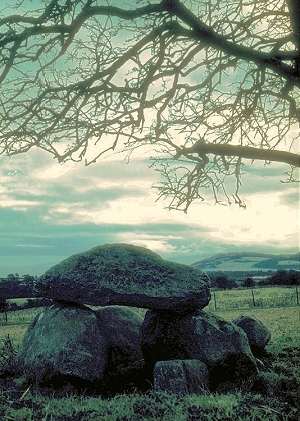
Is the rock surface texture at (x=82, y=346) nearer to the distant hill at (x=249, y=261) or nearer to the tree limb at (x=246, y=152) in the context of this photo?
the tree limb at (x=246, y=152)

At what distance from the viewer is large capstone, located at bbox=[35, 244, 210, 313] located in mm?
13734

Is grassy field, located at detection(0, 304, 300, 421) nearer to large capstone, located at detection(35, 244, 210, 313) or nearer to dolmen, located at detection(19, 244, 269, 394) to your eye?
dolmen, located at detection(19, 244, 269, 394)

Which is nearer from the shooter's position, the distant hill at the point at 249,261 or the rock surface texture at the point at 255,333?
the rock surface texture at the point at 255,333

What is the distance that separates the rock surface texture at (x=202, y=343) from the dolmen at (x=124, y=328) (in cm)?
2

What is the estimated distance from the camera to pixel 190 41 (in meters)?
12.0

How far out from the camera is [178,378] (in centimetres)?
1167

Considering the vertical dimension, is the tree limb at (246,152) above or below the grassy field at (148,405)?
above

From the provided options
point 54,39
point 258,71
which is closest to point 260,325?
point 258,71

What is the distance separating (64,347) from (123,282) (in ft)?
6.55

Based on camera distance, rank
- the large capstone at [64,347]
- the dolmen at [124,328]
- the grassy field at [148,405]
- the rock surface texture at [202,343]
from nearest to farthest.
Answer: the grassy field at [148,405]
the large capstone at [64,347]
the dolmen at [124,328]
the rock surface texture at [202,343]

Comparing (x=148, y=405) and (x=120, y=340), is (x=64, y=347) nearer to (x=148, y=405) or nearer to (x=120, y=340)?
(x=120, y=340)

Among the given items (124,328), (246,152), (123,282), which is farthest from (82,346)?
(246,152)

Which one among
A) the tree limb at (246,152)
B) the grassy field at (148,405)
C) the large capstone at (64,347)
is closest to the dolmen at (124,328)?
the large capstone at (64,347)

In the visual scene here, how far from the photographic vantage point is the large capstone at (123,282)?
45.1ft
